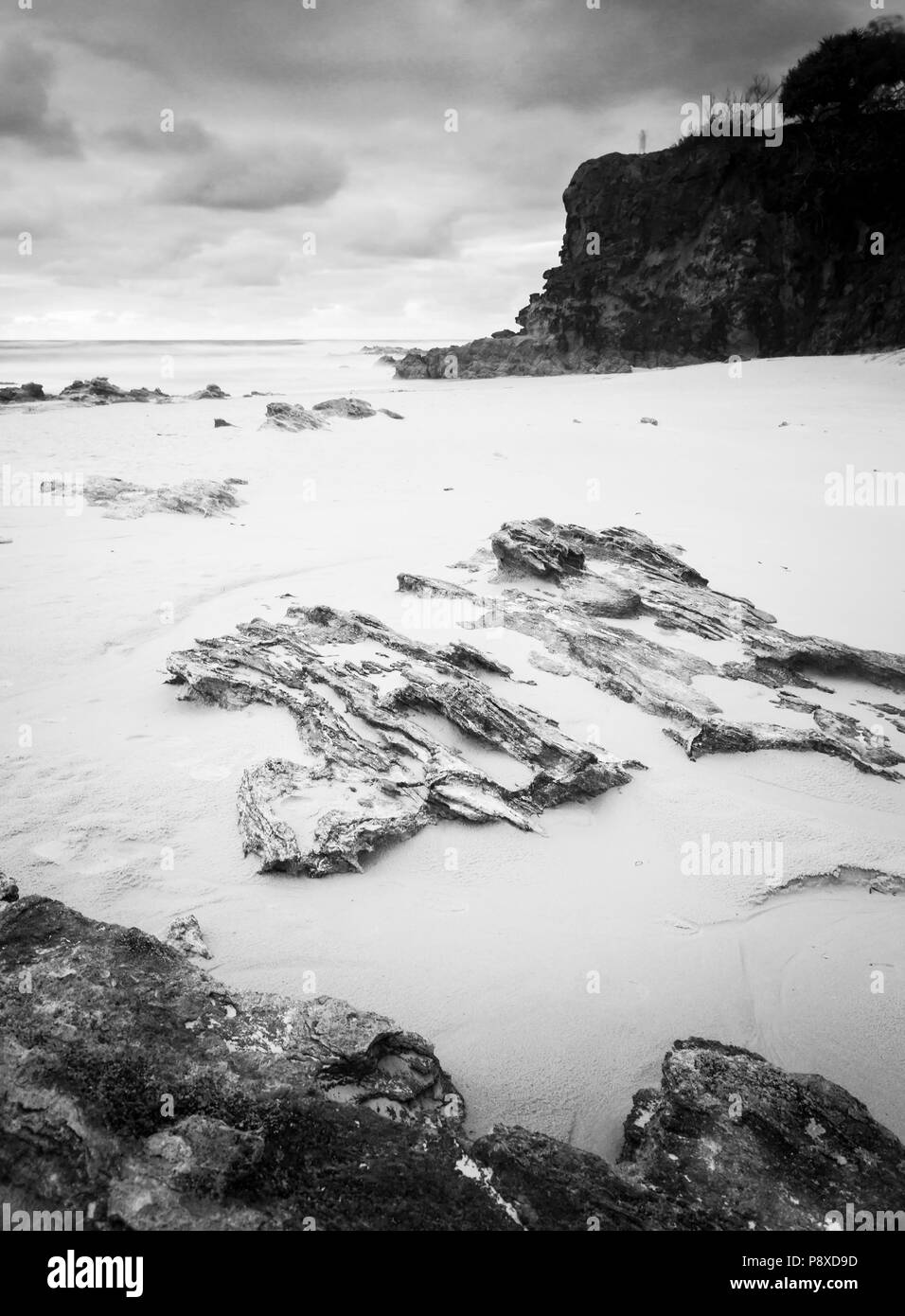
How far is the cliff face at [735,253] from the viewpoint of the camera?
26828 mm

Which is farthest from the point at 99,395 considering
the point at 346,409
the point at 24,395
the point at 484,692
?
the point at 484,692

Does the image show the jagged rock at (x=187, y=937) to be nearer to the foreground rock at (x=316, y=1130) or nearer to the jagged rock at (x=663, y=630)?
the foreground rock at (x=316, y=1130)

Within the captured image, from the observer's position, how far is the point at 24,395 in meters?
25.2

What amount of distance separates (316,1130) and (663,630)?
5531mm

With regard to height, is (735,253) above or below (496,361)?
above

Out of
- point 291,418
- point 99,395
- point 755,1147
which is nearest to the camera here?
point 755,1147

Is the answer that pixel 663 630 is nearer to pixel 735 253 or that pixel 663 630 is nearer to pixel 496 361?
pixel 735 253

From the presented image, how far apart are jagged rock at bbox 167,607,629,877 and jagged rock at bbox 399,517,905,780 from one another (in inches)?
36.3

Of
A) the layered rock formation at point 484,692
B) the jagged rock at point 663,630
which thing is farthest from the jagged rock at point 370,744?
the jagged rock at point 663,630

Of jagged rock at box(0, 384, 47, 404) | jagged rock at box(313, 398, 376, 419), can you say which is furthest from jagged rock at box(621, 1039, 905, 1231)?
jagged rock at box(0, 384, 47, 404)

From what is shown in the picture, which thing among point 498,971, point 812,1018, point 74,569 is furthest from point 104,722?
point 812,1018

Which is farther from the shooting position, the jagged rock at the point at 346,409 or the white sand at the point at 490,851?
the jagged rock at the point at 346,409

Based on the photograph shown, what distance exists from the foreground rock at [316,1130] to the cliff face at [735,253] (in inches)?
1198

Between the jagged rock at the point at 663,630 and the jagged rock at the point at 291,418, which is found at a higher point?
the jagged rock at the point at 291,418
